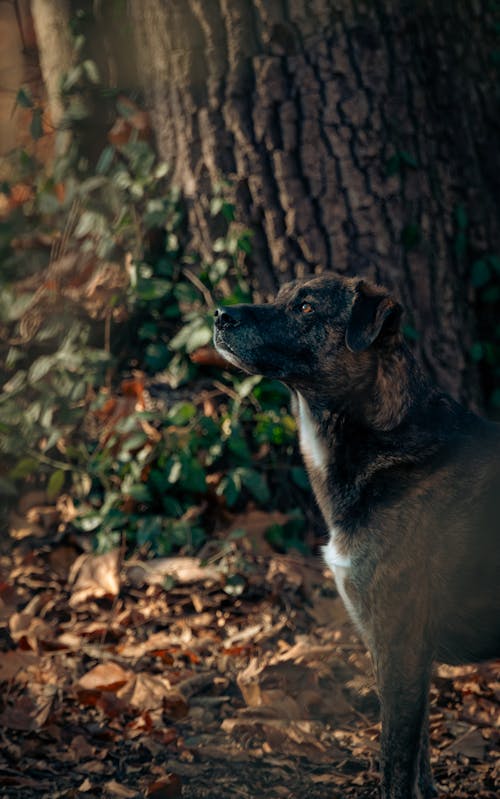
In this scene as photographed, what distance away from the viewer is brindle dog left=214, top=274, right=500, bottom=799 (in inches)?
135

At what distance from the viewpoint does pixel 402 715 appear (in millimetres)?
3389

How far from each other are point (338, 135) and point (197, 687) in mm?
3115

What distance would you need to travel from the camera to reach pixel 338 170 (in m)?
5.31

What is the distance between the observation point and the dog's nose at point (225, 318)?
3930 millimetres

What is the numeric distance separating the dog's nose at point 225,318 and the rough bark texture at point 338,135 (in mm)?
1507

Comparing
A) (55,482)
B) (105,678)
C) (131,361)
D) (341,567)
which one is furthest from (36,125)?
(341,567)

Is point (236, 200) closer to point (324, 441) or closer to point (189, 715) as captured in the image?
point (324, 441)

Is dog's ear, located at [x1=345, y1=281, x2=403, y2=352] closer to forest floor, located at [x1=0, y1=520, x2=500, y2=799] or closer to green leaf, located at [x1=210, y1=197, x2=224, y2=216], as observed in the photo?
forest floor, located at [x1=0, y1=520, x2=500, y2=799]

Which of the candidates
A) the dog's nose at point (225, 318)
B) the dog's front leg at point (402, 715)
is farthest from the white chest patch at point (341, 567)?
the dog's nose at point (225, 318)

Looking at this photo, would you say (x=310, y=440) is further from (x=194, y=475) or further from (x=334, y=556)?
(x=194, y=475)

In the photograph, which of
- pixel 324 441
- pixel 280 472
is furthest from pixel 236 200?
pixel 324 441

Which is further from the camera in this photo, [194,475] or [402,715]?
[194,475]

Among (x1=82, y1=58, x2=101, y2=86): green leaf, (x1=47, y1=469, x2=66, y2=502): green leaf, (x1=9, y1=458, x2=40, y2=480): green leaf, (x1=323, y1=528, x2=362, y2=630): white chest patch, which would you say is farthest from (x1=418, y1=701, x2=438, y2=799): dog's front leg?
(x1=82, y1=58, x2=101, y2=86): green leaf

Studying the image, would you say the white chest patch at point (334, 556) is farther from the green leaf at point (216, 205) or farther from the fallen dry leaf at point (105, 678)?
the green leaf at point (216, 205)
